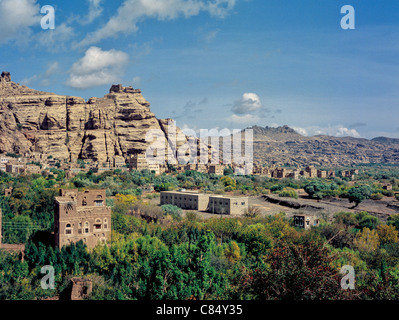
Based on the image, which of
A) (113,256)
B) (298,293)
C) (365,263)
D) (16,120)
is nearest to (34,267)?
(113,256)

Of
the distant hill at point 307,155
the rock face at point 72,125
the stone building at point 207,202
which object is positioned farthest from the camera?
the distant hill at point 307,155


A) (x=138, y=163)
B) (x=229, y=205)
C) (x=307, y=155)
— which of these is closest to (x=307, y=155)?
(x=307, y=155)

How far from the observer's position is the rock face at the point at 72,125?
305 feet

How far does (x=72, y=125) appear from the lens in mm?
97250

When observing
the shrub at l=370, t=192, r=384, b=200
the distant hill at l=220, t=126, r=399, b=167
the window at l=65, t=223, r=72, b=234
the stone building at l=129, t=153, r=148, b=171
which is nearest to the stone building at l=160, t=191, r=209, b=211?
the window at l=65, t=223, r=72, b=234

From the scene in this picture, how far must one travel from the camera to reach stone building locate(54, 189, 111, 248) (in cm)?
2258

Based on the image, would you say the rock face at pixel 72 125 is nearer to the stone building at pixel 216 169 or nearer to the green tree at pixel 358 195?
the stone building at pixel 216 169

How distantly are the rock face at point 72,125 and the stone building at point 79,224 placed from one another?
69.6 meters

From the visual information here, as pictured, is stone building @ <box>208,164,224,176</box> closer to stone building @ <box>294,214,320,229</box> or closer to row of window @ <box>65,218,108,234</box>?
stone building @ <box>294,214,320,229</box>

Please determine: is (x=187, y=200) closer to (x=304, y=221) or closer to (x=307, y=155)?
(x=304, y=221)

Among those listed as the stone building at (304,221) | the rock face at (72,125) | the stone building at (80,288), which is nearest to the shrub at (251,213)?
the stone building at (304,221)

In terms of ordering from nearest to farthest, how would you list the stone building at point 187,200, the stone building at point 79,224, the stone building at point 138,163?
the stone building at point 79,224
the stone building at point 187,200
the stone building at point 138,163

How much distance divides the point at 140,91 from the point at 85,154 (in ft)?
76.4

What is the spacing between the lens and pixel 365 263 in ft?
71.4
